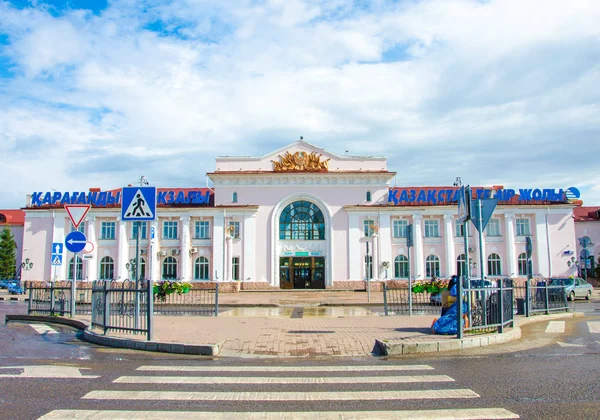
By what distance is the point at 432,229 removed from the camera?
44625 millimetres

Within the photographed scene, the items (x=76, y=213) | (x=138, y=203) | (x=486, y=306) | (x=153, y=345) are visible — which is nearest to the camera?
(x=153, y=345)

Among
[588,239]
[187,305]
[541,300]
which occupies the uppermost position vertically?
[588,239]

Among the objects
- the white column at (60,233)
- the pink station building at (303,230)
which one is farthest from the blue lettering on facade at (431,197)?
the white column at (60,233)

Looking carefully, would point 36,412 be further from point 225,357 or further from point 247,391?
point 225,357

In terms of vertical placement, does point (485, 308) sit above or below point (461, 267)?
below

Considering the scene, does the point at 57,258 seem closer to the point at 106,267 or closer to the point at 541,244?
the point at 106,267

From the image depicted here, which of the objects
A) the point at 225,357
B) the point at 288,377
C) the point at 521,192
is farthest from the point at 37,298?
the point at 521,192

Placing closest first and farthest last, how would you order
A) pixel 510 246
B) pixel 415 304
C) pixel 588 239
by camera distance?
1. pixel 415 304
2. pixel 510 246
3. pixel 588 239

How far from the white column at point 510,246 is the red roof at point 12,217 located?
54032mm

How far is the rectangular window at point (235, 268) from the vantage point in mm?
43906

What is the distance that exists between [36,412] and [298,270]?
3972 centimetres

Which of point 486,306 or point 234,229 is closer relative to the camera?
point 486,306

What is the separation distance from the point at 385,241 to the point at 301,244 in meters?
7.42

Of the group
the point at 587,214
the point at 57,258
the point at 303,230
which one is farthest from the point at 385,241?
the point at 587,214
